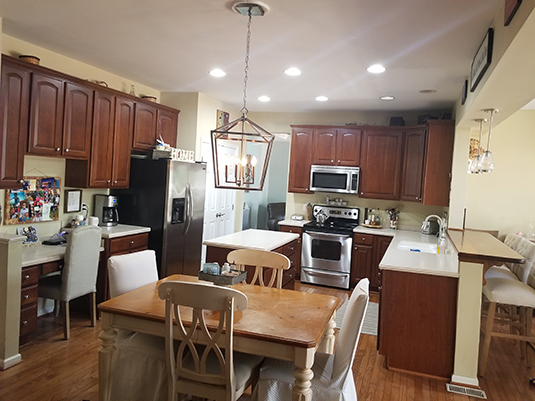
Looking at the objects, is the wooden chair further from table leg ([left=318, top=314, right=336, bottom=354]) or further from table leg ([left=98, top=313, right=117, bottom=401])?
table leg ([left=318, top=314, right=336, bottom=354])

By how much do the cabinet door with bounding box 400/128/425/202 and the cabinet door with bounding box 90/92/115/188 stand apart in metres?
3.71

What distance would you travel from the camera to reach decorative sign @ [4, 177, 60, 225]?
361cm

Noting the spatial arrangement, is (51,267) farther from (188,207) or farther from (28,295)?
(188,207)

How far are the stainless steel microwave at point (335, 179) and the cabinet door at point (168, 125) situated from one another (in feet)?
6.65

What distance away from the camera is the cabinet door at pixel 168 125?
199 inches

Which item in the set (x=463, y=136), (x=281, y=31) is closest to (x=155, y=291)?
(x=281, y=31)

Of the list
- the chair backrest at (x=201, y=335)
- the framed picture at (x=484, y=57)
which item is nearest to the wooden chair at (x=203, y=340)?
the chair backrest at (x=201, y=335)

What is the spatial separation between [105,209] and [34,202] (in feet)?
2.58

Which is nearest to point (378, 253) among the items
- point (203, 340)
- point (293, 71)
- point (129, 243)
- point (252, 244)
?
point (252, 244)

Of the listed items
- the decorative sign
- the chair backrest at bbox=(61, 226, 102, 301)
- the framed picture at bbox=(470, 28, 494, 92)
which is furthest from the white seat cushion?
the decorative sign

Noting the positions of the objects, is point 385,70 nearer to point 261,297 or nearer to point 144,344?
point 261,297

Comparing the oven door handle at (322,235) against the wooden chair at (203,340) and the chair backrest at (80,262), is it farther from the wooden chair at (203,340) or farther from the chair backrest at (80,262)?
the wooden chair at (203,340)

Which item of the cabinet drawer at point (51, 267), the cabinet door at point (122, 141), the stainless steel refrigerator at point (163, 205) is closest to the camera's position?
the cabinet drawer at point (51, 267)

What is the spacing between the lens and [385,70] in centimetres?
373
